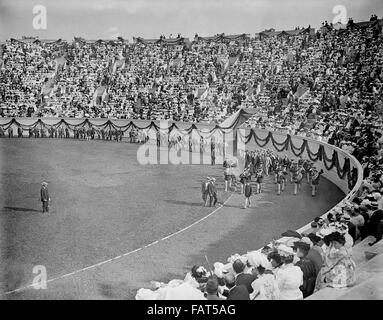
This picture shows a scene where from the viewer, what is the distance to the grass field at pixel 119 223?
36.4ft

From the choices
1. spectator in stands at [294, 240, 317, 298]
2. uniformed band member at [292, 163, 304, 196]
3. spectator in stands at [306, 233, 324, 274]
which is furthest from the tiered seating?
uniformed band member at [292, 163, 304, 196]

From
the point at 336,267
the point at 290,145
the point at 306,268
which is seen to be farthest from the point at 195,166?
the point at 336,267

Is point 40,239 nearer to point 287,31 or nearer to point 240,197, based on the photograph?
point 240,197

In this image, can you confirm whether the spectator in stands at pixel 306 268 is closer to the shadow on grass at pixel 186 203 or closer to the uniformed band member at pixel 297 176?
the shadow on grass at pixel 186 203

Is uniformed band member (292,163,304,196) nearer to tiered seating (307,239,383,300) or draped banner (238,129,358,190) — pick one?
draped banner (238,129,358,190)

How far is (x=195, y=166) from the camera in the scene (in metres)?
25.9

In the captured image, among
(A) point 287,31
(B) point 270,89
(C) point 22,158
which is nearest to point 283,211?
(C) point 22,158

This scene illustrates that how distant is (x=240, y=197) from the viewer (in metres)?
19.3

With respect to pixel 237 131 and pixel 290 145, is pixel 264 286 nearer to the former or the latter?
pixel 290 145

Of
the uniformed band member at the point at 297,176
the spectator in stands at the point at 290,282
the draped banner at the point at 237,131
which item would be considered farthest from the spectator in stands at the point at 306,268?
the uniformed band member at the point at 297,176

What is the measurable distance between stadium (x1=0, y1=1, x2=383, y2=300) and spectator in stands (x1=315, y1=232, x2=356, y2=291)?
0.02 m

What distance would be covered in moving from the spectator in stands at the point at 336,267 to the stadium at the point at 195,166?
0.02 meters

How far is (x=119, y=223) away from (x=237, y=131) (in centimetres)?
1671

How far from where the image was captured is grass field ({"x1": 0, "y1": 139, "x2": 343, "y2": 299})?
11086 mm
